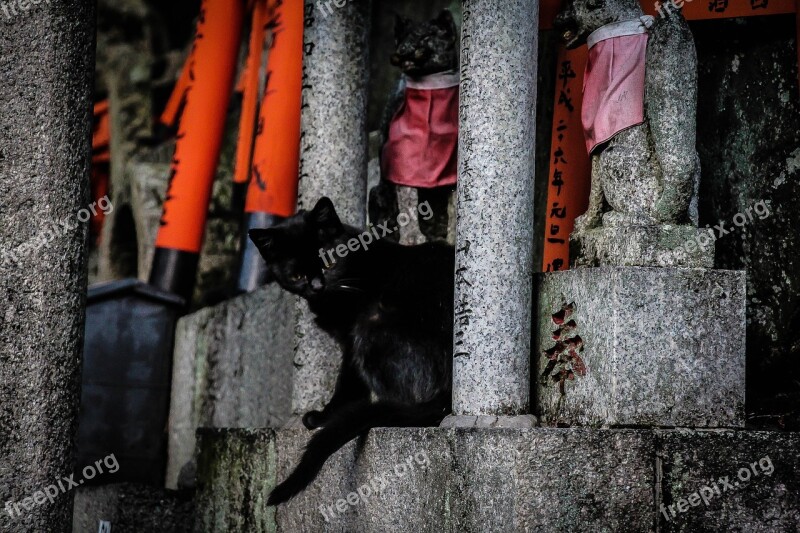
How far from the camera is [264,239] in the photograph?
6281 mm

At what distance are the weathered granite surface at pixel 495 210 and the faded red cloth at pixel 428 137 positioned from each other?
4.71ft

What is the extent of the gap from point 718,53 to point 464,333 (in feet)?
8.51

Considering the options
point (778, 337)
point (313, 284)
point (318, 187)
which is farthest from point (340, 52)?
point (778, 337)

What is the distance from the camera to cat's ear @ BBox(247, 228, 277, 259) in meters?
6.21

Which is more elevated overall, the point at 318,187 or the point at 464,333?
the point at 318,187

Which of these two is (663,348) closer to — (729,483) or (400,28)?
(729,483)

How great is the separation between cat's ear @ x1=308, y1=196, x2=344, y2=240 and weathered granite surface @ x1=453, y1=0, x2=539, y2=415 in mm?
966

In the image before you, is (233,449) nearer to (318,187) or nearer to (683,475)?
(318,187)

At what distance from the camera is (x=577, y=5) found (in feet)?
18.0

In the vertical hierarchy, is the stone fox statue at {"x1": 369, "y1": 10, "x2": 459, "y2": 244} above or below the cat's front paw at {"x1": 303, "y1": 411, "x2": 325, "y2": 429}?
above

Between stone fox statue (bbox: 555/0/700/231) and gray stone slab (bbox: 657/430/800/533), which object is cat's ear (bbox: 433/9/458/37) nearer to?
stone fox statue (bbox: 555/0/700/231)

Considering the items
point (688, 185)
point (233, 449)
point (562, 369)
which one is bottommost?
point (233, 449)

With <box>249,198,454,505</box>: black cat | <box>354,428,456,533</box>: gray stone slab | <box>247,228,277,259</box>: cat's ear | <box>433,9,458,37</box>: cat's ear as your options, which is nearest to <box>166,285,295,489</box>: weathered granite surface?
<box>247,228,277,259</box>: cat's ear

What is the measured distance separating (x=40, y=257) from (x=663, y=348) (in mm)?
2831
